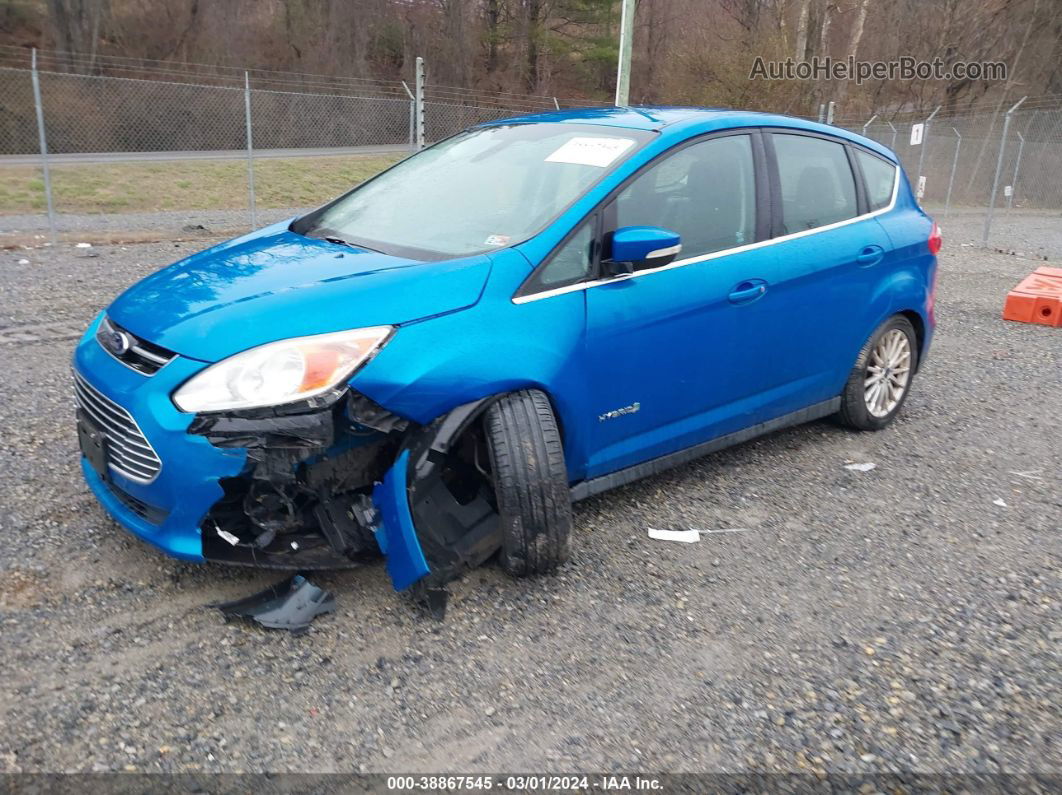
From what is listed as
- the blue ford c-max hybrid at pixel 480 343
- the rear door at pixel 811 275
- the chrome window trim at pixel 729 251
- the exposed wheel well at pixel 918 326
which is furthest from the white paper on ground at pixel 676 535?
the exposed wheel well at pixel 918 326

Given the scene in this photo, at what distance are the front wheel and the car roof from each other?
49.0 inches

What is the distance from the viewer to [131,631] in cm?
298

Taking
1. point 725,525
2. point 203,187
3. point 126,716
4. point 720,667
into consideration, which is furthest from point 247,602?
point 203,187

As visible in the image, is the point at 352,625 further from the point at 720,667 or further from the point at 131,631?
the point at 720,667

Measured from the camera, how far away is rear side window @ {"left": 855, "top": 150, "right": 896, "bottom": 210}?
4.95 m

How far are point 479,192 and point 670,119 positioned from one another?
0.97 metres

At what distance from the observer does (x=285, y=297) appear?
3.12 m

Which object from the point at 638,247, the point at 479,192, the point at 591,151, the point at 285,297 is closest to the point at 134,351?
the point at 285,297

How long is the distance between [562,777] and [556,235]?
1.97 m

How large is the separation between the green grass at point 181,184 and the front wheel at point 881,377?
1483 cm

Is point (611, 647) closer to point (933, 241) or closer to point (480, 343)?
point (480, 343)

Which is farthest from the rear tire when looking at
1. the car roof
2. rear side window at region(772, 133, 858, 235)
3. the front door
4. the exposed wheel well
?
the exposed wheel well

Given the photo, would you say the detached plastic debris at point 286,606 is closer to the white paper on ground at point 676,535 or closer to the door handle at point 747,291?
the white paper on ground at point 676,535

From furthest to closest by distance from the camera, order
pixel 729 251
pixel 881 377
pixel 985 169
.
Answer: pixel 985 169 < pixel 881 377 < pixel 729 251
